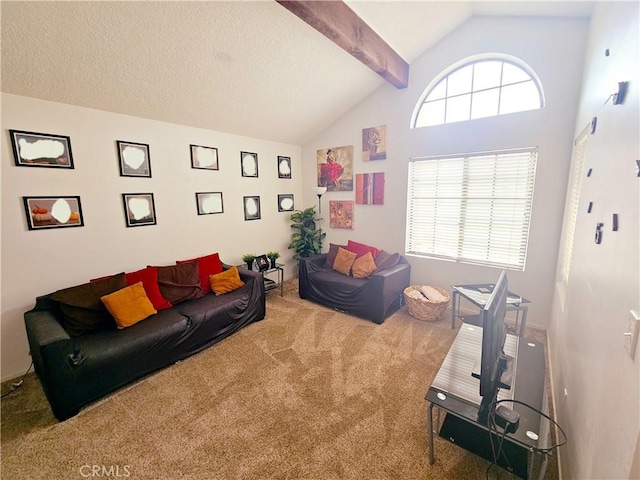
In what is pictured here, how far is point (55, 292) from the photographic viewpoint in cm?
233

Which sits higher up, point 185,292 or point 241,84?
point 241,84

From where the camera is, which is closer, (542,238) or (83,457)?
(83,457)

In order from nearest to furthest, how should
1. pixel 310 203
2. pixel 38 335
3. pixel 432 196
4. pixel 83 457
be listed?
pixel 83 457
pixel 38 335
pixel 432 196
pixel 310 203

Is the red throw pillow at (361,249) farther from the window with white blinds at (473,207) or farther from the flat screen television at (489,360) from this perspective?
the flat screen television at (489,360)

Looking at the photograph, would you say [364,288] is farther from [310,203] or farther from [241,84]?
[241,84]

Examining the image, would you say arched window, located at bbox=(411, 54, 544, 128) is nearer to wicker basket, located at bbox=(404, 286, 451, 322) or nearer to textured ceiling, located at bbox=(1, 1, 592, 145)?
textured ceiling, located at bbox=(1, 1, 592, 145)

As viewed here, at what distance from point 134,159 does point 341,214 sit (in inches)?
116

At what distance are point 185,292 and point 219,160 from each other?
1877 mm

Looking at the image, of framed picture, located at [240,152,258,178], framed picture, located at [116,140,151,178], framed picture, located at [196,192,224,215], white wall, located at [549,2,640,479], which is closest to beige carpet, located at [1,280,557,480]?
white wall, located at [549,2,640,479]

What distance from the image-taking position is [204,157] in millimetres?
3564

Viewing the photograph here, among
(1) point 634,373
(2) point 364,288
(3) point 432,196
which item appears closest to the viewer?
(1) point 634,373

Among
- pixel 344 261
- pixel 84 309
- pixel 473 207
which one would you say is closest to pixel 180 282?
pixel 84 309

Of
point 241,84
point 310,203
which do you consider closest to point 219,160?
point 241,84

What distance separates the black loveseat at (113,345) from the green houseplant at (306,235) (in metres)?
1.81
